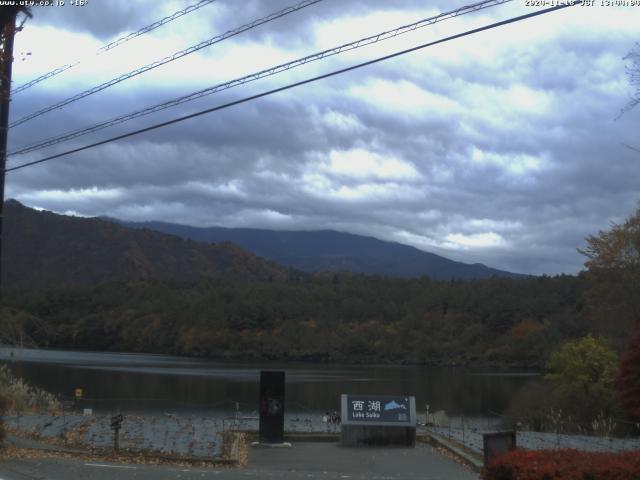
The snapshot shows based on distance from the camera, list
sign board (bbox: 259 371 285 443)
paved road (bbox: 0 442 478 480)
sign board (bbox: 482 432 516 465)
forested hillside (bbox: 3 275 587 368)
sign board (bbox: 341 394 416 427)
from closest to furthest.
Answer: sign board (bbox: 482 432 516 465)
paved road (bbox: 0 442 478 480)
sign board (bbox: 259 371 285 443)
sign board (bbox: 341 394 416 427)
forested hillside (bbox: 3 275 587 368)

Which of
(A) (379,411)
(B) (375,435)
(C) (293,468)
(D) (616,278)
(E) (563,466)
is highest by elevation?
(D) (616,278)

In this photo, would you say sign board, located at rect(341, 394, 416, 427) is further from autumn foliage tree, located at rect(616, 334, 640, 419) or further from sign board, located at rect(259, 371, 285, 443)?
autumn foliage tree, located at rect(616, 334, 640, 419)

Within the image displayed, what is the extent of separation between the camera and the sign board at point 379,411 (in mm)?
19531

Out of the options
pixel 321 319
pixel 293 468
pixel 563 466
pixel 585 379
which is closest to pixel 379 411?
pixel 293 468

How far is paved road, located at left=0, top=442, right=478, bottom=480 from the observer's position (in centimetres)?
1365

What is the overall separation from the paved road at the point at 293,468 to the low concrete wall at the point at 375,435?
49 centimetres

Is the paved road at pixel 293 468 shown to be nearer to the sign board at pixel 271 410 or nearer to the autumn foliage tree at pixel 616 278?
the sign board at pixel 271 410

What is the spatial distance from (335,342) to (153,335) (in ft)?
114

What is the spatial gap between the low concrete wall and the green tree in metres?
18.4

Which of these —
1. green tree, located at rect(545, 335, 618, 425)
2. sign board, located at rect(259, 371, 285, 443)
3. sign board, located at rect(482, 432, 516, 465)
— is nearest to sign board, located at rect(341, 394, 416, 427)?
sign board, located at rect(259, 371, 285, 443)

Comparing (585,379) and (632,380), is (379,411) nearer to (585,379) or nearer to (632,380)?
(632,380)

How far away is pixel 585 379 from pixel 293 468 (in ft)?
85.6

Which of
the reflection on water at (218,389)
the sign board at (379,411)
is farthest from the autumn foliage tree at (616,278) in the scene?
the sign board at (379,411)

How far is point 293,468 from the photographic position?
15883 millimetres
